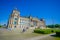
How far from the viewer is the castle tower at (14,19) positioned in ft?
180

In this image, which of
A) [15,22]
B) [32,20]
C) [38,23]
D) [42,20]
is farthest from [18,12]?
[42,20]

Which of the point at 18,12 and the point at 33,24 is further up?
the point at 18,12

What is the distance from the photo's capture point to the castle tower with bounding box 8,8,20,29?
54.8 metres

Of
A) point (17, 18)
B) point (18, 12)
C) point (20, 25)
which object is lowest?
point (20, 25)

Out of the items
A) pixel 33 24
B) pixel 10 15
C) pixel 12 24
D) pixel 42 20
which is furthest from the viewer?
pixel 42 20

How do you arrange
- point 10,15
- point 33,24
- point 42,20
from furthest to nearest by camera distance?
point 42,20 → point 33,24 → point 10,15

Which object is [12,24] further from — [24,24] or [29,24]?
[29,24]

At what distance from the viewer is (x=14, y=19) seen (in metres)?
57.2

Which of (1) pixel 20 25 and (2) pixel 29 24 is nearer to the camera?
(1) pixel 20 25

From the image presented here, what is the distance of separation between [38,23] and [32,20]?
5333 mm

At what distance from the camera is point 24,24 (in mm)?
59219

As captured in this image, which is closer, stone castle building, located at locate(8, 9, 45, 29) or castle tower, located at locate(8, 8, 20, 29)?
castle tower, located at locate(8, 8, 20, 29)

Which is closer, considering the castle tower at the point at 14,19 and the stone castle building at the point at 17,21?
the castle tower at the point at 14,19

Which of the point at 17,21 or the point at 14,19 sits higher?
the point at 14,19
